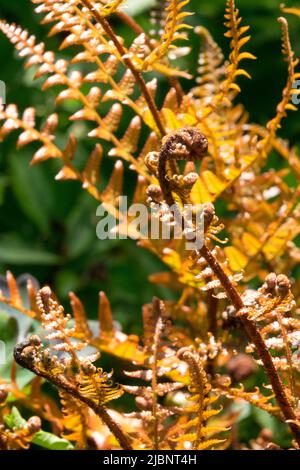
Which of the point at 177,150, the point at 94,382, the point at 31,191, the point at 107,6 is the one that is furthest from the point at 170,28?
the point at 31,191

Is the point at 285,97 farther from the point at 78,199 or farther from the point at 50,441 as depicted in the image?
the point at 78,199

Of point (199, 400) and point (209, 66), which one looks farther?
point (209, 66)

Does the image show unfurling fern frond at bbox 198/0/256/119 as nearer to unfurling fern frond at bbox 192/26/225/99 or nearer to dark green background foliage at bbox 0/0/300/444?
unfurling fern frond at bbox 192/26/225/99

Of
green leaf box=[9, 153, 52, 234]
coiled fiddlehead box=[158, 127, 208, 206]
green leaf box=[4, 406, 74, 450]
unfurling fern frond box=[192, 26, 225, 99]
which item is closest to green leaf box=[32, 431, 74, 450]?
green leaf box=[4, 406, 74, 450]

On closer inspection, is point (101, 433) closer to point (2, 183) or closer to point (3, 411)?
point (3, 411)

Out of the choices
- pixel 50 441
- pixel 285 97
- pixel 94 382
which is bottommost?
pixel 50 441

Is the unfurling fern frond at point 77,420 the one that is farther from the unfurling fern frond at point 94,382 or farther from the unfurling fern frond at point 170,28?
the unfurling fern frond at point 170,28

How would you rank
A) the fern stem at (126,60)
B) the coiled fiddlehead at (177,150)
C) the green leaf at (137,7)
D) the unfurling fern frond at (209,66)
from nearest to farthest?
the coiled fiddlehead at (177,150)
the fern stem at (126,60)
the unfurling fern frond at (209,66)
the green leaf at (137,7)

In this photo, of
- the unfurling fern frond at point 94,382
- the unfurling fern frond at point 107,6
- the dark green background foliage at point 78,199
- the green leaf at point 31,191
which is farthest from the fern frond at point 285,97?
the green leaf at point 31,191
